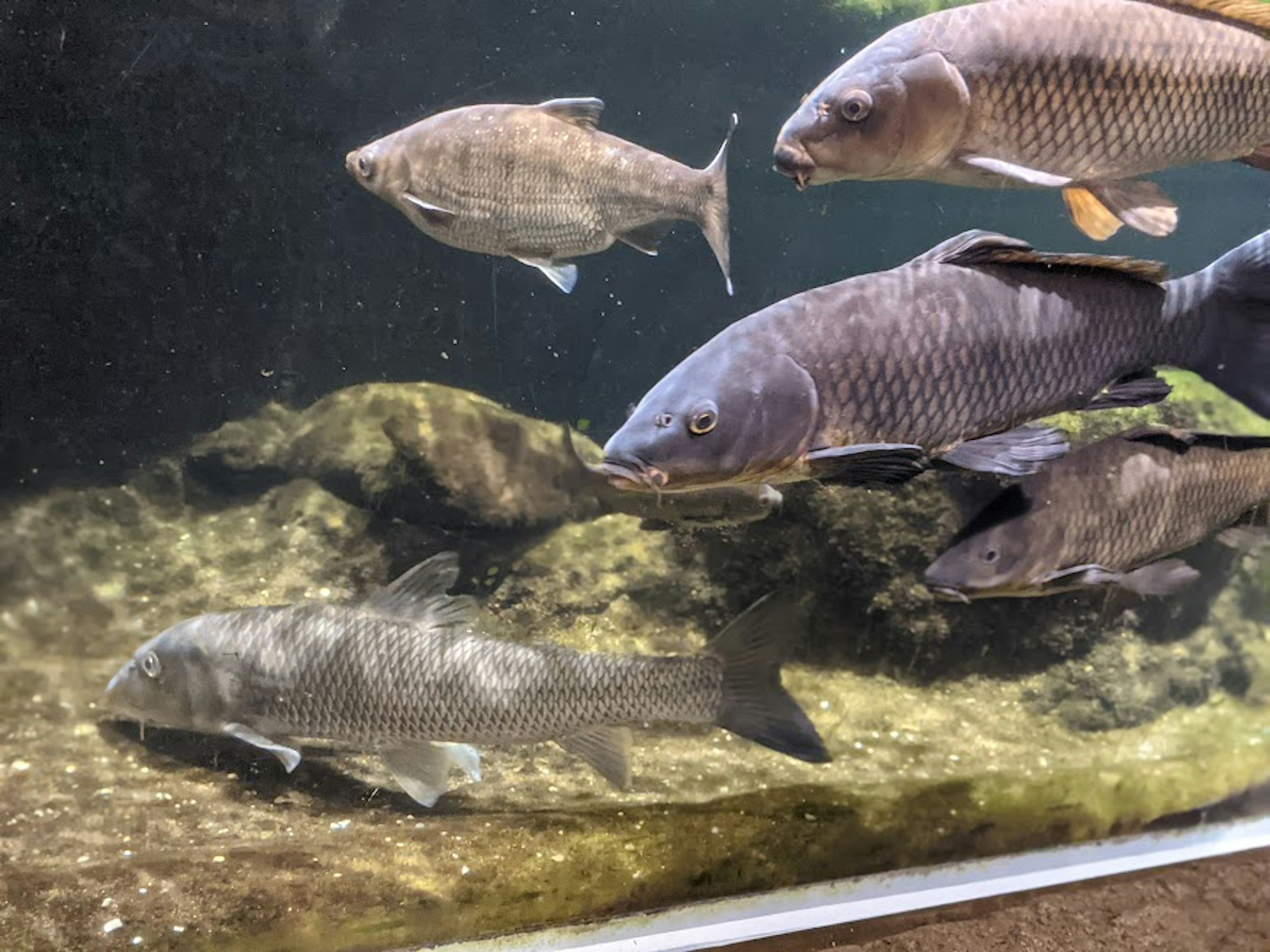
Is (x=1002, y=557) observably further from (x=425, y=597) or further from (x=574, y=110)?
(x=574, y=110)

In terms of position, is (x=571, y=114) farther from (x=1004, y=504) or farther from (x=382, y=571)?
(x=382, y=571)

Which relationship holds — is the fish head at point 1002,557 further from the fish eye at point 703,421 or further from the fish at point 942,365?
the fish eye at point 703,421

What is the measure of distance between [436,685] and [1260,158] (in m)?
3.51

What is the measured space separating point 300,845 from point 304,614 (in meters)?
1.07

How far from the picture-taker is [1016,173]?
2119 mm

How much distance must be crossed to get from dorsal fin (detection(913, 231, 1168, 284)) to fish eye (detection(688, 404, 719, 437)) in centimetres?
81

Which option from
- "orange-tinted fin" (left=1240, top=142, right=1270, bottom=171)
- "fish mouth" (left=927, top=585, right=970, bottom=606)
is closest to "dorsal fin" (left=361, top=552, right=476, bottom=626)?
"fish mouth" (left=927, top=585, right=970, bottom=606)

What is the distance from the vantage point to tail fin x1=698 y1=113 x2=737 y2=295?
3.67 m

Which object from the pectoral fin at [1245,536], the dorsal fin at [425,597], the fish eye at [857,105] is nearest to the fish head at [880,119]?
the fish eye at [857,105]

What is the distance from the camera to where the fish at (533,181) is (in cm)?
349

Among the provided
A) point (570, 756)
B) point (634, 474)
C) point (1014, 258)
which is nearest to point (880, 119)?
point (1014, 258)

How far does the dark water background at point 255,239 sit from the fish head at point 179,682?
8.33 feet

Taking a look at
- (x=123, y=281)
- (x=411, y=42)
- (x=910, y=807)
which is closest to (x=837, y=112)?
(x=910, y=807)

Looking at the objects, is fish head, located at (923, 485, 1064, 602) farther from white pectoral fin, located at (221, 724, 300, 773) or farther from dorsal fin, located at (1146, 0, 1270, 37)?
white pectoral fin, located at (221, 724, 300, 773)
